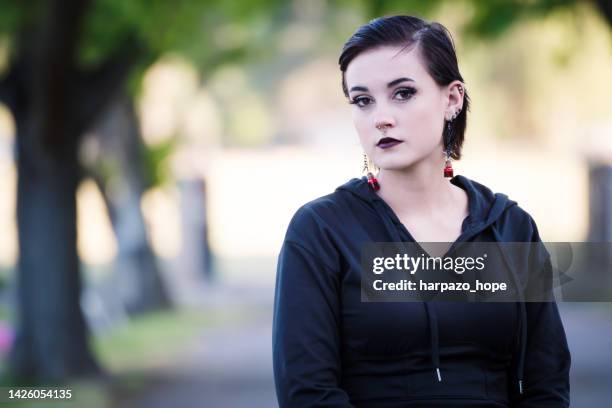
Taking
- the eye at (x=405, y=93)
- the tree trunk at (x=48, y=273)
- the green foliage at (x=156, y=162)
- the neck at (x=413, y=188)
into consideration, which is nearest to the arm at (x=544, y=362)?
the neck at (x=413, y=188)

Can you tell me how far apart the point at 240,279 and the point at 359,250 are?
18.8 metres

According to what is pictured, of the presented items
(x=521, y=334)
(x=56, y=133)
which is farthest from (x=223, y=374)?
(x=521, y=334)

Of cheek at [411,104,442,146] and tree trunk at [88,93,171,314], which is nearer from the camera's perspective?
cheek at [411,104,442,146]

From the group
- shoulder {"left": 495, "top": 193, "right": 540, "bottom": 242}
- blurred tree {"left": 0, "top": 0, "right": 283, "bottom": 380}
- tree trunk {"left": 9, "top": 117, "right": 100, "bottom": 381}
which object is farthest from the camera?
tree trunk {"left": 9, "top": 117, "right": 100, "bottom": 381}

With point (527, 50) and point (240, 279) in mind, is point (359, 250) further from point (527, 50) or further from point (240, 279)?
point (527, 50)

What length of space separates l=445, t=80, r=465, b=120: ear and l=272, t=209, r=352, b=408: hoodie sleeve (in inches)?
18.9

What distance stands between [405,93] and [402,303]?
45cm

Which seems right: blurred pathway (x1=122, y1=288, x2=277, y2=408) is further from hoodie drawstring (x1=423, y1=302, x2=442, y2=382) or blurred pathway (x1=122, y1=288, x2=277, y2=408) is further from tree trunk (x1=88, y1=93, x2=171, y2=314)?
hoodie drawstring (x1=423, y1=302, x2=442, y2=382)

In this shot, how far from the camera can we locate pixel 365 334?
6.79ft

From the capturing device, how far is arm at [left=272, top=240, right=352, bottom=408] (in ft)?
6.72

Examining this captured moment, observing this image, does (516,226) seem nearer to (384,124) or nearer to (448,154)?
(448,154)

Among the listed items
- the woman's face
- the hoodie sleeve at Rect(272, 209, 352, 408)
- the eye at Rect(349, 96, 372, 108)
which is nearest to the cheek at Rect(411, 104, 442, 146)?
the woman's face

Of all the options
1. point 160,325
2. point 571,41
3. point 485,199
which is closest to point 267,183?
point 160,325

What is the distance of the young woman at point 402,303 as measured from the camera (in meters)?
2.07
